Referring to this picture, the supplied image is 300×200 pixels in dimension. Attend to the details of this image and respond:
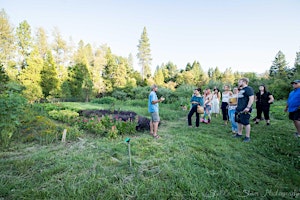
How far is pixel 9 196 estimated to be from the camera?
6.15 feet

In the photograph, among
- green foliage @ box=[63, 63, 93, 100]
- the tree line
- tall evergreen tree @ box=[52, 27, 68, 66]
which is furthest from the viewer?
tall evergreen tree @ box=[52, 27, 68, 66]

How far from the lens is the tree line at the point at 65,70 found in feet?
45.0

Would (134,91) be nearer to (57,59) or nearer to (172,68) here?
(57,59)

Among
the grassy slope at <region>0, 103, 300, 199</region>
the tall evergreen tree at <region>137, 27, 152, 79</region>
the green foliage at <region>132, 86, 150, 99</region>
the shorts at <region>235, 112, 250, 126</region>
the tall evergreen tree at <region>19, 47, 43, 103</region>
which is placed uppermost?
the tall evergreen tree at <region>137, 27, 152, 79</region>

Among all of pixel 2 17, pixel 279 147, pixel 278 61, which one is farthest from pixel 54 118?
pixel 278 61

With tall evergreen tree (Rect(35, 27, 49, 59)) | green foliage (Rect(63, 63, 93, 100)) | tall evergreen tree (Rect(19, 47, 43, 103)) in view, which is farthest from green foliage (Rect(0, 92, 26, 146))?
tall evergreen tree (Rect(35, 27, 49, 59))

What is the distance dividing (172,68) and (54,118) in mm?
39759

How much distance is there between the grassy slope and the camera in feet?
A: 6.44

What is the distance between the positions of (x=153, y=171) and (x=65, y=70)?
23.4 m

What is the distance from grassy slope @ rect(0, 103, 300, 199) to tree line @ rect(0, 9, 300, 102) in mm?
2417

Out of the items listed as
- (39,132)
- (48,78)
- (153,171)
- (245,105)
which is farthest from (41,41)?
(245,105)

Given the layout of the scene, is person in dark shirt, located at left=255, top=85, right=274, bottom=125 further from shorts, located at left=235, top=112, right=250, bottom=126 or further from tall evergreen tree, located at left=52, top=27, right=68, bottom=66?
tall evergreen tree, located at left=52, top=27, right=68, bottom=66

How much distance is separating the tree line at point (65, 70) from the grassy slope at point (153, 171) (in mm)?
2417

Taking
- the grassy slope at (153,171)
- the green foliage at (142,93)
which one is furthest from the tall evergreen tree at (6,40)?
the grassy slope at (153,171)
